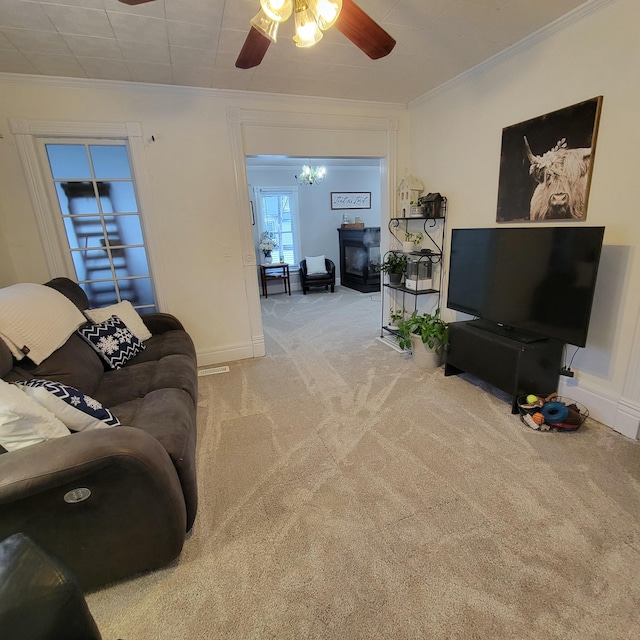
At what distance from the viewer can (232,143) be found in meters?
3.28

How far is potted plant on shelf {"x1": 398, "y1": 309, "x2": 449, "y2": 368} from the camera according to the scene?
3.18m

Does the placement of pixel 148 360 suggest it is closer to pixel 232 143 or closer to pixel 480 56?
pixel 232 143

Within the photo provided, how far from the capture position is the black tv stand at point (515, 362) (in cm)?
242

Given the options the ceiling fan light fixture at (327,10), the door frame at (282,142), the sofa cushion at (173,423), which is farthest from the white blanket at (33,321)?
the ceiling fan light fixture at (327,10)

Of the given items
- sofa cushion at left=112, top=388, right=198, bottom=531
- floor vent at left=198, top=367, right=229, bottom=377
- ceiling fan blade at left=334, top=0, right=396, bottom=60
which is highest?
ceiling fan blade at left=334, top=0, right=396, bottom=60

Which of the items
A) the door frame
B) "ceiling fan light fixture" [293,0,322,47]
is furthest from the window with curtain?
"ceiling fan light fixture" [293,0,322,47]

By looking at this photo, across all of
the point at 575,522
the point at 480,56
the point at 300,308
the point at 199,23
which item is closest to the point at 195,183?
the point at 199,23

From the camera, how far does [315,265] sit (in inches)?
281

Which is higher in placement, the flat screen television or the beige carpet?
the flat screen television

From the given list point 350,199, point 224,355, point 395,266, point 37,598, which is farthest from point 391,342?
point 350,199

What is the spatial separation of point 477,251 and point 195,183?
8.44 feet

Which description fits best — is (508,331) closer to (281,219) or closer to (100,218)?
(100,218)

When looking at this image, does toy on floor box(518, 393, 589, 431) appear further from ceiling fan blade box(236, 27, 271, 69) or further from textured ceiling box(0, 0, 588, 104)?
ceiling fan blade box(236, 27, 271, 69)

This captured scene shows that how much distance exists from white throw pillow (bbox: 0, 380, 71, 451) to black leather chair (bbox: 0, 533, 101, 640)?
0.51 m
